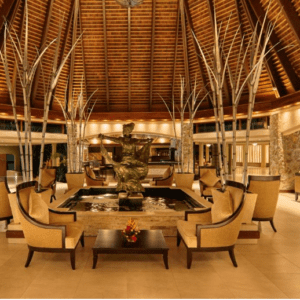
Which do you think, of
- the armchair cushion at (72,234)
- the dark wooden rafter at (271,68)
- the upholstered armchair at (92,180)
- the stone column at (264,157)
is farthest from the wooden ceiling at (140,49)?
the stone column at (264,157)

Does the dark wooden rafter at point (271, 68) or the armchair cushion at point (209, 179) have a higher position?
the dark wooden rafter at point (271, 68)

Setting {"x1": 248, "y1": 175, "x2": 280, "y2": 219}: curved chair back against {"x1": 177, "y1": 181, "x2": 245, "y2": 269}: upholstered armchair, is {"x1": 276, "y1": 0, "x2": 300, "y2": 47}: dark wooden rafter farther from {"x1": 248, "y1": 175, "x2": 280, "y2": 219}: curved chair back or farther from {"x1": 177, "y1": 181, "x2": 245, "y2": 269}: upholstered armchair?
{"x1": 177, "y1": 181, "x2": 245, "y2": 269}: upholstered armchair

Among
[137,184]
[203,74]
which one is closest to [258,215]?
[137,184]

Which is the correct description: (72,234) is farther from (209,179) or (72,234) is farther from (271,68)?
(271,68)

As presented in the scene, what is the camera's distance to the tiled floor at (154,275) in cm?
306

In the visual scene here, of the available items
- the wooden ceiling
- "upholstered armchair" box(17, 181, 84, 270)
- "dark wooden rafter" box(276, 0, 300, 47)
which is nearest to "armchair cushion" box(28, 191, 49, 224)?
"upholstered armchair" box(17, 181, 84, 270)

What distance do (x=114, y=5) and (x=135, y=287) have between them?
1026 cm

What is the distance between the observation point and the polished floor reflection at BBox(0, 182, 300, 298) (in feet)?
10.0

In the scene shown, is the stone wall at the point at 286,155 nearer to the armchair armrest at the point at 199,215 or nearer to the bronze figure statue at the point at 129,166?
the bronze figure statue at the point at 129,166

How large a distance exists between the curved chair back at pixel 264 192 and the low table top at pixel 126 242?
1960 millimetres

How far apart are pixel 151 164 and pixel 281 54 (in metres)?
6.88

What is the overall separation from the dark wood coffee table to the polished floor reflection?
224mm

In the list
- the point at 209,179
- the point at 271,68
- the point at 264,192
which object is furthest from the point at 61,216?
the point at 271,68

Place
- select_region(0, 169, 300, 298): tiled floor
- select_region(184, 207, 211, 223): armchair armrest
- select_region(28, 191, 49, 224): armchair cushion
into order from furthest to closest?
1. select_region(184, 207, 211, 223): armchair armrest
2. select_region(28, 191, 49, 224): armchair cushion
3. select_region(0, 169, 300, 298): tiled floor
